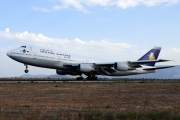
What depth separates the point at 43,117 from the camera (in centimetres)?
1266

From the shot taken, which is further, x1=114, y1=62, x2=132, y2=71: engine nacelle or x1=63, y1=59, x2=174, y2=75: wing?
x1=63, y1=59, x2=174, y2=75: wing

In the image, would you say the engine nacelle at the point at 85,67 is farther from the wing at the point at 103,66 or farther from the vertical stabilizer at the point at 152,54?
the vertical stabilizer at the point at 152,54

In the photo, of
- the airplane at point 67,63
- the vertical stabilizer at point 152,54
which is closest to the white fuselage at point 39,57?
the airplane at point 67,63

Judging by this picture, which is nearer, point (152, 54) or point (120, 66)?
point (120, 66)

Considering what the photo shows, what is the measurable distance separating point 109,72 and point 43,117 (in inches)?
1707

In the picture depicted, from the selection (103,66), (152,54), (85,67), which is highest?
(152,54)

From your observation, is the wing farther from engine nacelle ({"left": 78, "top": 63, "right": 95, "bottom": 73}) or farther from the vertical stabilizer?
the vertical stabilizer

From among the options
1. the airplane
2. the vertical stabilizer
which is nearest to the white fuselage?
the airplane

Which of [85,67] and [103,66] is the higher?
[103,66]

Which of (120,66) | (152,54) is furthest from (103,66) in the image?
(152,54)

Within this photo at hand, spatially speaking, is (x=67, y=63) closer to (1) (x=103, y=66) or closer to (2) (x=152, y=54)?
(1) (x=103, y=66)

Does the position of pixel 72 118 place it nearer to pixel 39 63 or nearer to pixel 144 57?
pixel 39 63

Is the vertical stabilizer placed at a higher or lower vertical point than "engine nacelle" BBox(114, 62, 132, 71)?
higher

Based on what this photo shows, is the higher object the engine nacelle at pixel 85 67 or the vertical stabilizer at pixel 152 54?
the vertical stabilizer at pixel 152 54
